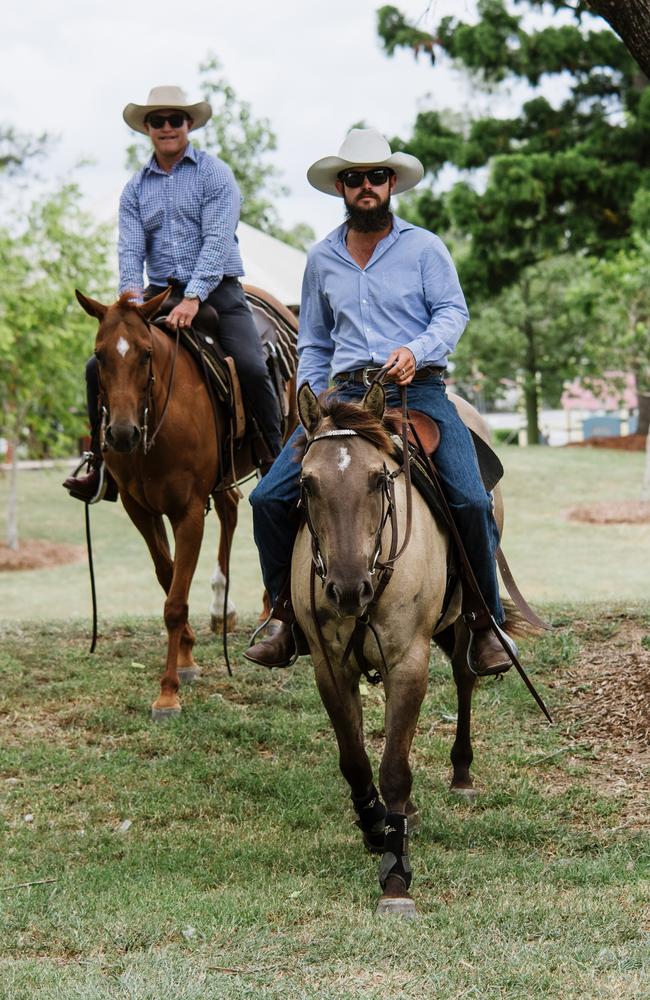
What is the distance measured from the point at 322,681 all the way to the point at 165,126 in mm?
4517

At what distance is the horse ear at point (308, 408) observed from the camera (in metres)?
4.76

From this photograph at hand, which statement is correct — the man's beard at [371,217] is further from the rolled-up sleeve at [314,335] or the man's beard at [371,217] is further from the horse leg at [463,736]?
the horse leg at [463,736]

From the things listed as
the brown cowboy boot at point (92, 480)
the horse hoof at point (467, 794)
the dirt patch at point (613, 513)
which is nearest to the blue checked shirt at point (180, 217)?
the brown cowboy boot at point (92, 480)

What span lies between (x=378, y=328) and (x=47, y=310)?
15.5 m

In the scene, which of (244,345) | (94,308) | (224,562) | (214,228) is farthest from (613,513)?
(94,308)

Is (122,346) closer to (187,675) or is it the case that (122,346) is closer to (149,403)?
(149,403)

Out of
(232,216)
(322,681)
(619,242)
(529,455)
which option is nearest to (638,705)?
(322,681)

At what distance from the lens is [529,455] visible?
3027 centimetres

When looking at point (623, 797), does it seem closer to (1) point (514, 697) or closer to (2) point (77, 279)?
(1) point (514, 697)

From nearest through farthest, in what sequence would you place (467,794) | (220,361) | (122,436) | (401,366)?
(401,366), (467,794), (122,436), (220,361)

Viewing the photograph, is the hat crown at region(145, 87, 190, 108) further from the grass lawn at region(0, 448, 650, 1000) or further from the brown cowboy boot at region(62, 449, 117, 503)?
the grass lawn at region(0, 448, 650, 1000)

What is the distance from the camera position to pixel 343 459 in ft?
14.7

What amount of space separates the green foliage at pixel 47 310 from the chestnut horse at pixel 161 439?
40.3 ft

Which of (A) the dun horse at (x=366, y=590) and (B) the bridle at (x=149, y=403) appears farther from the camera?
(B) the bridle at (x=149, y=403)
